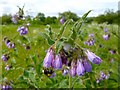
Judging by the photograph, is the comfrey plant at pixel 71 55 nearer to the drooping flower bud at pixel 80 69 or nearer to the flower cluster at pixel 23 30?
the drooping flower bud at pixel 80 69

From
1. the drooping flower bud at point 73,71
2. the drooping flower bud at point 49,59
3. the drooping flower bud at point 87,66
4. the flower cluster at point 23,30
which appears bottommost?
the flower cluster at point 23,30

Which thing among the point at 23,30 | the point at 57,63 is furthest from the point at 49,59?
the point at 23,30

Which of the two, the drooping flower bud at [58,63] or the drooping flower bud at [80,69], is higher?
the drooping flower bud at [58,63]

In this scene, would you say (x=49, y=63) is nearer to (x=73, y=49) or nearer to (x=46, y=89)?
(x=73, y=49)

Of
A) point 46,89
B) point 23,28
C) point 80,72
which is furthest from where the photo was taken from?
point 23,28

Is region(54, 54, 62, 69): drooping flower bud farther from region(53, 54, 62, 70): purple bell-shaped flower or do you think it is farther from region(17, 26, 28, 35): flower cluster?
region(17, 26, 28, 35): flower cluster

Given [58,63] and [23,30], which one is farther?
[23,30]

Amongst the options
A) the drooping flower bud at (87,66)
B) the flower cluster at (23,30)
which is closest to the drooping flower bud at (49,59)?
the drooping flower bud at (87,66)

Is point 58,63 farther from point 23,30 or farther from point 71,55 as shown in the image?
point 23,30

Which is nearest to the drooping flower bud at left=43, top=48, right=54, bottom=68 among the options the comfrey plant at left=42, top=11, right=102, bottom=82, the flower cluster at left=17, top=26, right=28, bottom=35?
the comfrey plant at left=42, top=11, right=102, bottom=82

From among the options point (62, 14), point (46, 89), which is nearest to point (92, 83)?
point (46, 89)

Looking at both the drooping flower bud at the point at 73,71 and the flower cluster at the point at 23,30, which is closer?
the drooping flower bud at the point at 73,71
